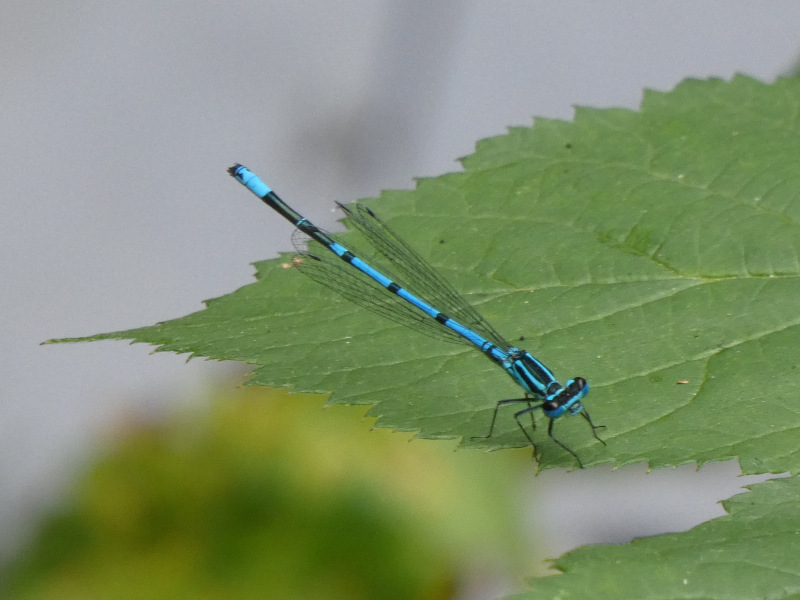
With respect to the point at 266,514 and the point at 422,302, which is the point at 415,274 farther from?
the point at 266,514

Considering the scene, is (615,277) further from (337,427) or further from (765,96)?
(337,427)

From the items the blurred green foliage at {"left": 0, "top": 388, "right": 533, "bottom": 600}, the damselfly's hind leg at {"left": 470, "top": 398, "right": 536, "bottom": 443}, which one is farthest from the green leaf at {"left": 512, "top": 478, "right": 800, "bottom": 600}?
the blurred green foliage at {"left": 0, "top": 388, "right": 533, "bottom": 600}

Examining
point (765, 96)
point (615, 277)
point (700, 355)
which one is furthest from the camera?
point (765, 96)

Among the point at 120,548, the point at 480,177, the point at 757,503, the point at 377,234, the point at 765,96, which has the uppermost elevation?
the point at 765,96

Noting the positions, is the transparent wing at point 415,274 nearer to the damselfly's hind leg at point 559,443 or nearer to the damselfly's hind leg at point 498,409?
the damselfly's hind leg at point 498,409

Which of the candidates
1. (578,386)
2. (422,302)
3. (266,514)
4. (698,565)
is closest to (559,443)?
(578,386)

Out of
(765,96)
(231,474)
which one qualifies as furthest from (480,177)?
(231,474)

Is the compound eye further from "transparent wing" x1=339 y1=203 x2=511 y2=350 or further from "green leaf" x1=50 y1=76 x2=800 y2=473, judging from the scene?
"transparent wing" x1=339 y1=203 x2=511 y2=350

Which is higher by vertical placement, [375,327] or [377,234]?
[377,234]

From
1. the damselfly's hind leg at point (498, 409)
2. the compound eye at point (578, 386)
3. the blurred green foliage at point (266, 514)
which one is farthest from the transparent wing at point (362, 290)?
the blurred green foliage at point (266, 514)
